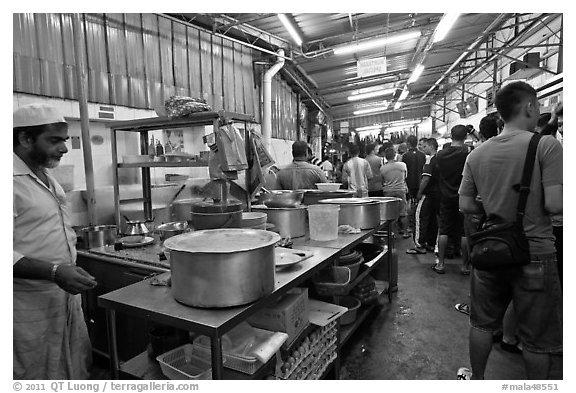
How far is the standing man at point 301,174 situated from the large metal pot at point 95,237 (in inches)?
69.9

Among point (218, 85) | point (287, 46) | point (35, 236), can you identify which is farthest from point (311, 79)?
point (35, 236)

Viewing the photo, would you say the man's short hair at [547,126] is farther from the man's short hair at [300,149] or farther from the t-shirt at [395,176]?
the t-shirt at [395,176]

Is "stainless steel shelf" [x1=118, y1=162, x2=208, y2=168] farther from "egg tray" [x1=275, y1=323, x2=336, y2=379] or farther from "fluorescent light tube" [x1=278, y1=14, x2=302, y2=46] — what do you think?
"fluorescent light tube" [x1=278, y1=14, x2=302, y2=46]

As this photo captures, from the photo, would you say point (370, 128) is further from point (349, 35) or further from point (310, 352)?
point (310, 352)

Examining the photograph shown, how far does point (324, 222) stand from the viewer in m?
2.39

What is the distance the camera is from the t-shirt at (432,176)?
4.47m

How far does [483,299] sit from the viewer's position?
182 cm

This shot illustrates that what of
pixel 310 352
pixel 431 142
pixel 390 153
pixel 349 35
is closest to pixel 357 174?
pixel 390 153

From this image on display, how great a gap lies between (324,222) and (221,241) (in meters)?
1.05

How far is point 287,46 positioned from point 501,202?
16.5 ft

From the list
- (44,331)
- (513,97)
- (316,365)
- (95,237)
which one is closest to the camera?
(44,331)

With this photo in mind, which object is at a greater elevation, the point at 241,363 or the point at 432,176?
the point at 432,176

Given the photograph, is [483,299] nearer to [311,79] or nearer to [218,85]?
[218,85]

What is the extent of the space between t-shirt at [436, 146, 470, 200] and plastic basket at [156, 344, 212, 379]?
3.25 m
